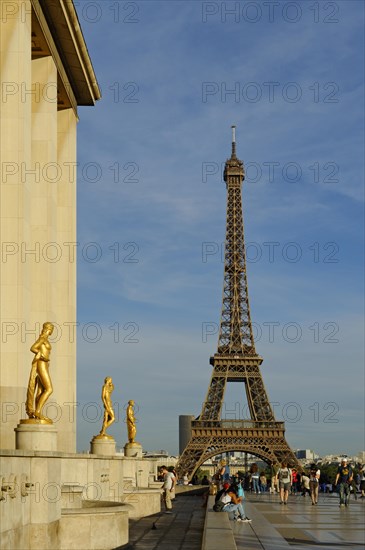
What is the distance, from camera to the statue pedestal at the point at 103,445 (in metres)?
33.6

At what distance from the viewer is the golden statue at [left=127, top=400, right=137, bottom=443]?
44.6 meters

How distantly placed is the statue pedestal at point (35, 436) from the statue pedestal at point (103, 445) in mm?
14540

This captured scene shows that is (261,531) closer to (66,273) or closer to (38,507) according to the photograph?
(38,507)

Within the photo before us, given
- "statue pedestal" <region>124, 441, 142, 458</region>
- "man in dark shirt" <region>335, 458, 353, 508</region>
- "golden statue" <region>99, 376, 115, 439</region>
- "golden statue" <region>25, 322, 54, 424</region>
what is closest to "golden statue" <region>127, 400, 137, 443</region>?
"statue pedestal" <region>124, 441, 142, 458</region>

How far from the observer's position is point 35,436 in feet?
62.4

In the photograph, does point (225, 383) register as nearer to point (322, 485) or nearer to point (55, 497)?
point (322, 485)

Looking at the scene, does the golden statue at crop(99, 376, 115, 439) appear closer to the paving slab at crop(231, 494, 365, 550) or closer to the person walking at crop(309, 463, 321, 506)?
the paving slab at crop(231, 494, 365, 550)

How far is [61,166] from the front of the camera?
41625 mm

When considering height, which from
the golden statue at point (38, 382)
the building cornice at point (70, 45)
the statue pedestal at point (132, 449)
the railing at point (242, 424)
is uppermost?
the building cornice at point (70, 45)

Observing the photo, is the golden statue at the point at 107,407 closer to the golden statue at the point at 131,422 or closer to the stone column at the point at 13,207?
the stone column at the point at 13,207

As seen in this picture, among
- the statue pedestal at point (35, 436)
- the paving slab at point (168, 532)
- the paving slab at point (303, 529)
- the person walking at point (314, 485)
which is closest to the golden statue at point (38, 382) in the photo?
the statue pedestal at point (35, 436)

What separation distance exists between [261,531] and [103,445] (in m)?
12.4

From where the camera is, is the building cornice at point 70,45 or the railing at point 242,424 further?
the railing at point 242,424

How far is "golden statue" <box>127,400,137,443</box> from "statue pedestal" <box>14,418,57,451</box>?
25338 millimetres
